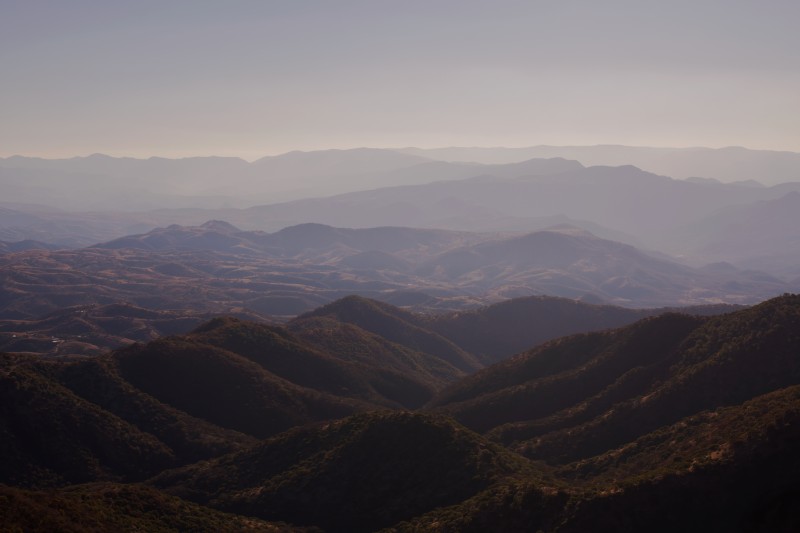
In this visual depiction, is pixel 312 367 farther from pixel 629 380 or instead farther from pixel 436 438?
pixel 629 380

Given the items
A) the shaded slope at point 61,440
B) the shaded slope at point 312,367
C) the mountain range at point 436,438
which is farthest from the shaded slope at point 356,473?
the shaded slope at point 312,367

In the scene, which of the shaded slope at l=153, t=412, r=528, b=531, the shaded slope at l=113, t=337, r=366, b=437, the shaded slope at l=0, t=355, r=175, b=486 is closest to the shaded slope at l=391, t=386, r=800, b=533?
the shaded slope at l=153, t=412, r=528, b=531

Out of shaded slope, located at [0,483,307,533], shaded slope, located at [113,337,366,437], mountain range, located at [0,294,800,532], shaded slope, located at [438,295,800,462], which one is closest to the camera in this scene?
shaded slope, located at [0,483,307,533]

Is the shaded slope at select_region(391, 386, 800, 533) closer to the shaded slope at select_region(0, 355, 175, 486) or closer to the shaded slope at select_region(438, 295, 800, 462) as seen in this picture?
the shaded slope at select_region(438, 295, 800, 462)

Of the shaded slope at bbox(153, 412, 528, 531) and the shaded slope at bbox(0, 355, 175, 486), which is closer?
the shaded slope at bbox(153, 412, 528, 531)

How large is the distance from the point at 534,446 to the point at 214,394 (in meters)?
54.2

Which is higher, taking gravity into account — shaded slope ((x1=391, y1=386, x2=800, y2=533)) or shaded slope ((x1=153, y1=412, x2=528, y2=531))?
shaded slope ((x1=391, y1=386, x2=800, y2=533))

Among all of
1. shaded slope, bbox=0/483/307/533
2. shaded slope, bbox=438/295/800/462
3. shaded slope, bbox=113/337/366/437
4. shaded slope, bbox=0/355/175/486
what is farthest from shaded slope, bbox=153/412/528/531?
shaded slope, bbox=113/337/366/437

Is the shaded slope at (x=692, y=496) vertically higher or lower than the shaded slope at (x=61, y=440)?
higher

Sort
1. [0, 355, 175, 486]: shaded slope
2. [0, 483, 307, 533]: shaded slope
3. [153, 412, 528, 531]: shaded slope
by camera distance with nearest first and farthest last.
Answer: [0, 483, 307, 533]: shaded slope, [153, 412, 528, 531]: shaded slope, [0, 355, 175, 486]: shaded slope

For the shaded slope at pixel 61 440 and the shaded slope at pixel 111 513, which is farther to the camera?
the shaded slope at pixel 61 440

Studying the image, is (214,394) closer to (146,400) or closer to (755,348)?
(146,400)

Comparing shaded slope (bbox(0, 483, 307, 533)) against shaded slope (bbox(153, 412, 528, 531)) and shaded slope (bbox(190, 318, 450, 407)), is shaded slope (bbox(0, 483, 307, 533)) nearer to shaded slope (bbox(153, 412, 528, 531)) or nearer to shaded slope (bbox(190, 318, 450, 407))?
shaded slope (bbox(153, 412, 528, 531))

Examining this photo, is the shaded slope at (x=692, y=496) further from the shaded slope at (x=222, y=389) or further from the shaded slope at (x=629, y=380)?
the shaded slope at (x=222, y=389)
